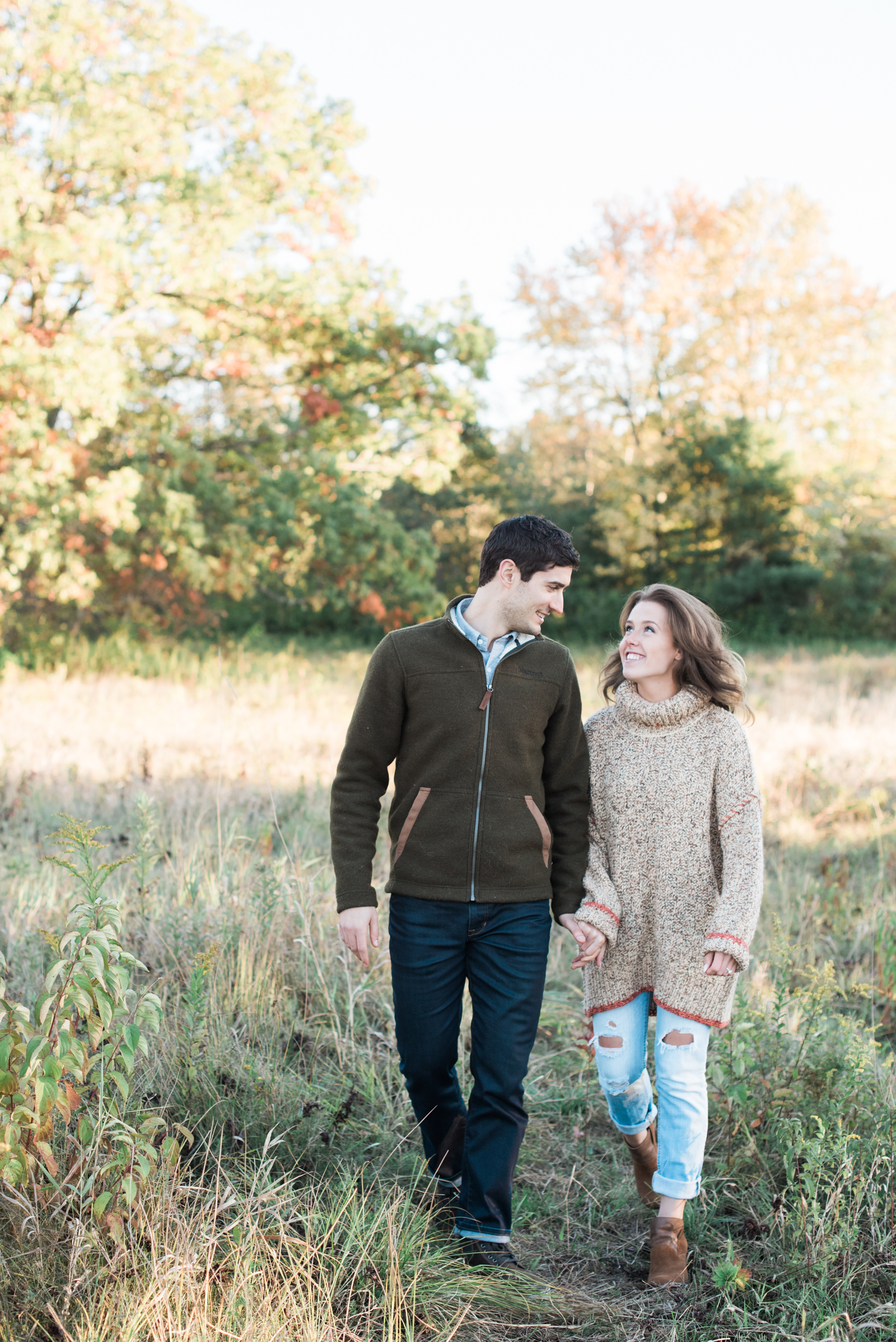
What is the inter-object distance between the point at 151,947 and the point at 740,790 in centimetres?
237

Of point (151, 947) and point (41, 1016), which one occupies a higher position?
point (41, 1016)

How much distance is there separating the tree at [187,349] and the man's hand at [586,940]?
8.34 m

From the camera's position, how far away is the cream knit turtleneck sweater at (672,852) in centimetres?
274

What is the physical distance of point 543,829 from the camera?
2812 mm

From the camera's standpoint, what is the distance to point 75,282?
36.2ft

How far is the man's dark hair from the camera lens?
2.75m

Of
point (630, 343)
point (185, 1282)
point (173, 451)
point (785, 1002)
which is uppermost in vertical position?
point (630, 343)

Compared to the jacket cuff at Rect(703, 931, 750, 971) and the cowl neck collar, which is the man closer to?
the cowl neck collar

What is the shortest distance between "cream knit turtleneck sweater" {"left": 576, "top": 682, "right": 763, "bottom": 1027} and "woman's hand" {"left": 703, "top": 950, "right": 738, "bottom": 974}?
0.14ft

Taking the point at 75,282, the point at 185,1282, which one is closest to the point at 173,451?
the point at 75,282

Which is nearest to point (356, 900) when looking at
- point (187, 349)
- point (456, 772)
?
point (456, 772)

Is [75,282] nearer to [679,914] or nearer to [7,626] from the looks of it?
[7,626]

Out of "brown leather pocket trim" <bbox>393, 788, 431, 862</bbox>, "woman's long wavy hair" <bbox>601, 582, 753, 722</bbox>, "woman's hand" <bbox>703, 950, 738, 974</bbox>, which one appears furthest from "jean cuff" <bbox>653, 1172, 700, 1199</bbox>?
"woman's long wavy hair" <bbox>601, 582, 753, 722</bbox>

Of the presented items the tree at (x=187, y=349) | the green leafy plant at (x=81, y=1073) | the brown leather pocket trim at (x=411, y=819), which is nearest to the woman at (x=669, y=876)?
the brown leather pocket trim at (x=411, y=819)
